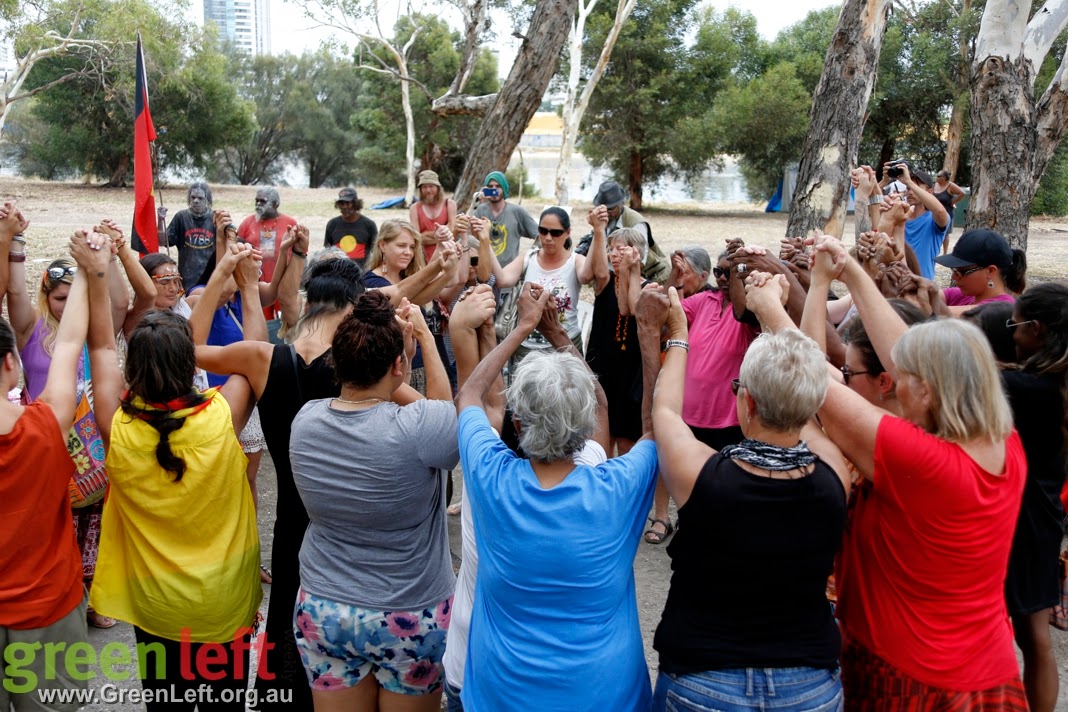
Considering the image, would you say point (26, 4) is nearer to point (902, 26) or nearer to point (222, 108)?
point (222, 108)

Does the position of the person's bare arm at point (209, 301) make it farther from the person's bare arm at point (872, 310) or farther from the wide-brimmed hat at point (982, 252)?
the wide-brimmed hat at point (982, 252)

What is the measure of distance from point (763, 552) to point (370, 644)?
1.21m

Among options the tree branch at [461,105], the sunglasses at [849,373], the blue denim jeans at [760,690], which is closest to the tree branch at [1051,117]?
the tree branch at [461,105]

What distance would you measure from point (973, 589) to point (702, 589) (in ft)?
2.41

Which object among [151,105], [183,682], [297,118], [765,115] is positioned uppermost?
[297,118]

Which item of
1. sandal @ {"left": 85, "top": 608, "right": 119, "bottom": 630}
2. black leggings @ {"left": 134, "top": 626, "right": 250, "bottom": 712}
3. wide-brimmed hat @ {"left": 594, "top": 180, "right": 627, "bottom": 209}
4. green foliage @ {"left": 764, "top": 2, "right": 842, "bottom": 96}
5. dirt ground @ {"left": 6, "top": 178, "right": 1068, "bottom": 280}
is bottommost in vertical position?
sandal @ {"left": 85, "top": 608, "right": 119, "bottom": 630}

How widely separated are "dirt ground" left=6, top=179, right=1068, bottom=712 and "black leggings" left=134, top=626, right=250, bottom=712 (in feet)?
2.56

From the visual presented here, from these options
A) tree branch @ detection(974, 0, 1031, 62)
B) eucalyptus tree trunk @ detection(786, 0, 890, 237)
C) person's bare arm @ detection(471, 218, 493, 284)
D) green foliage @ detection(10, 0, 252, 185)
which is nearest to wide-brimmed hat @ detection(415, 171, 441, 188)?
person's bare arm @ detection(471, 218, 493, 284)

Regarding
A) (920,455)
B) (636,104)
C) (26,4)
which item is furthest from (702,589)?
(26,4)

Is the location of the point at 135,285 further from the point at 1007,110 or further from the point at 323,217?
the point at 323,217

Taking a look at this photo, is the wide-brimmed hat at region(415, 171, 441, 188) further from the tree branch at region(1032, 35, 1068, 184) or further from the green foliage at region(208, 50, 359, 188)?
the green foliage at region(208, 50, 359, 188)

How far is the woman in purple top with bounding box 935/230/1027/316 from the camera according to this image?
13.5 ft

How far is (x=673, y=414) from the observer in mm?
2344

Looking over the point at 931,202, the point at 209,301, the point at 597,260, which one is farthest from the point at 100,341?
the point at 931,202
